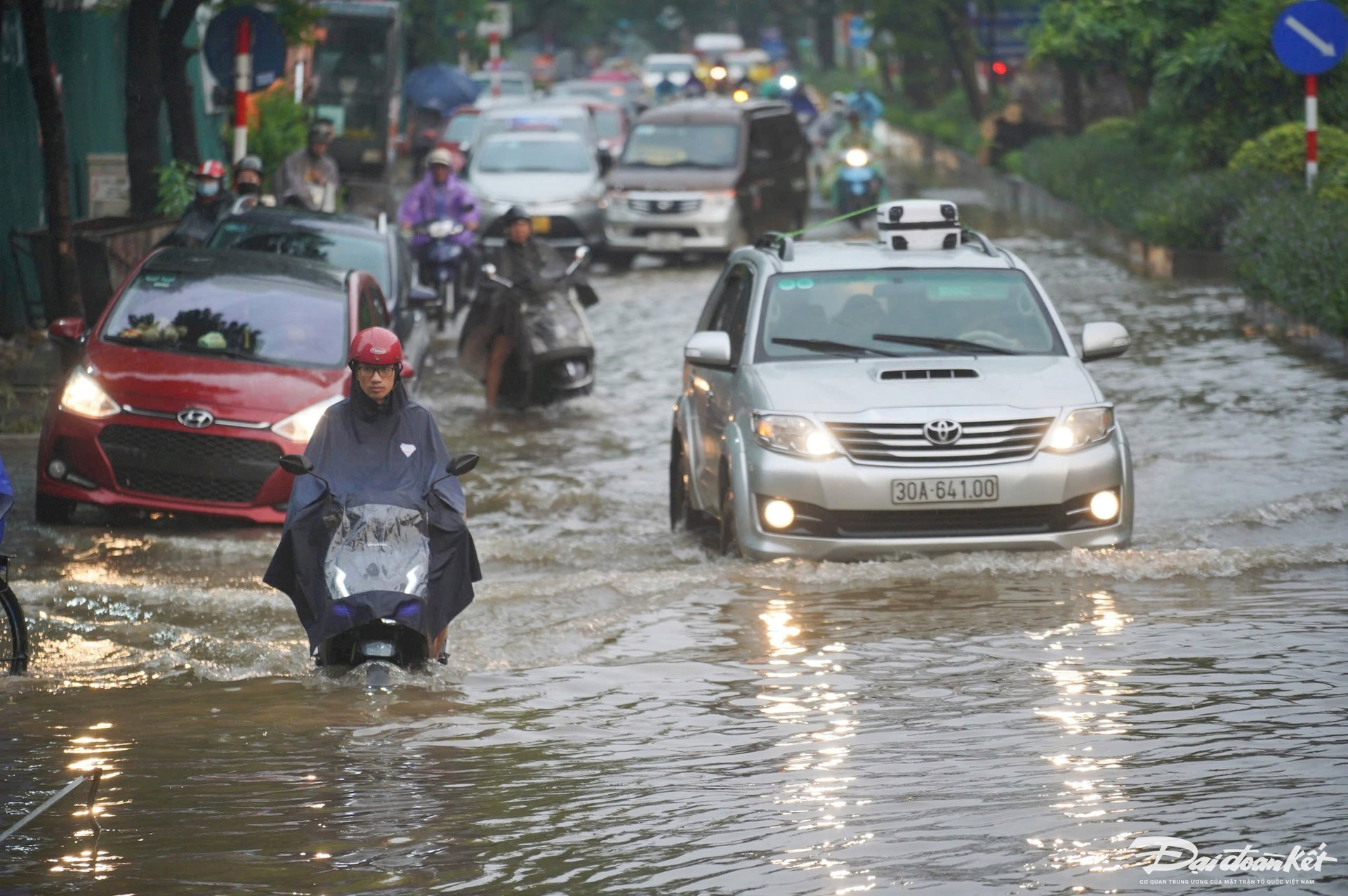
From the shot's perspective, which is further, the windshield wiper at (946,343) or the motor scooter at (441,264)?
the motor scooter at (441,264)

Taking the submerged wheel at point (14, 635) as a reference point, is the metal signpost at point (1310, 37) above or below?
above

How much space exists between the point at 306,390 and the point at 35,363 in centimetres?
665

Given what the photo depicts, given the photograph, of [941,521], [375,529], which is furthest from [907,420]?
[375,529]

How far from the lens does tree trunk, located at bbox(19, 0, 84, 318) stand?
1588 cm

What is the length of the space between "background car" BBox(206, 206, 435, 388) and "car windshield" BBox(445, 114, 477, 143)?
841 inches

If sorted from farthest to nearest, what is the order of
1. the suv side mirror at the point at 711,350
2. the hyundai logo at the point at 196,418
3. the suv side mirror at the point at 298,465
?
the hyundai logo at the point at 196,418 → the suv side mirror at the point at 711,350 → the suv side mirror at the point at 298,465

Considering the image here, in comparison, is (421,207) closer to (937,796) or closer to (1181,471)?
(1181,471)

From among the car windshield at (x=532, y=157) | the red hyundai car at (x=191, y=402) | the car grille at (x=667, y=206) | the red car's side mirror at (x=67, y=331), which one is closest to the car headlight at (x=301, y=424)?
the red hyundai car at (x=191, y=402)

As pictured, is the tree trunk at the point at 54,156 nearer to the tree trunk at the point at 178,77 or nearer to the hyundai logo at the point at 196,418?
the tree trunk at the point at 178,77

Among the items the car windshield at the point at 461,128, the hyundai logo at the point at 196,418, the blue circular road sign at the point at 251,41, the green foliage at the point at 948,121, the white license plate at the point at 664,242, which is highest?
the blue circular road sign at the point at 251,41

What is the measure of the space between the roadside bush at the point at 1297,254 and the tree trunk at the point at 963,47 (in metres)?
27.2

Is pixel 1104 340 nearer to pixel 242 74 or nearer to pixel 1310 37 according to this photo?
pixel 242 74

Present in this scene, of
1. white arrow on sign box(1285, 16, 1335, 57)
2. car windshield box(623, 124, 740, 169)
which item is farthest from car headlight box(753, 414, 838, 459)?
car windshield box(623, 124, 740, 169)

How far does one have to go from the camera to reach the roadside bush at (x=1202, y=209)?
24.9 meters
